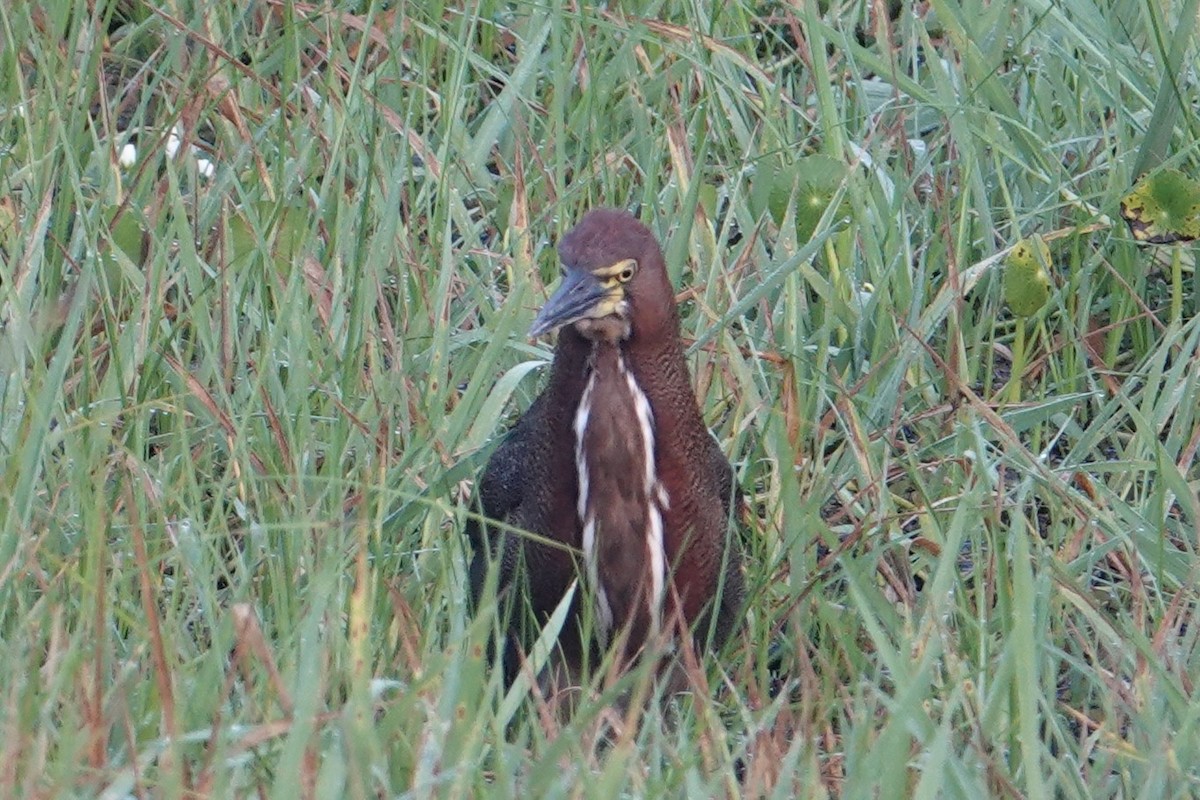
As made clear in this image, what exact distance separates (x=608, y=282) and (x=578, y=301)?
0.06 metres

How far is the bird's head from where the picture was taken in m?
3.44

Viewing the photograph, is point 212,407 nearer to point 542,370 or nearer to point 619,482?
point 619,482

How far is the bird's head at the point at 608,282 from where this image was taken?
3.44 metres

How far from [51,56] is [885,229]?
5.95 feet

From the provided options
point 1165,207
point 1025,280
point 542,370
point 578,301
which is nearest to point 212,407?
point 578,301

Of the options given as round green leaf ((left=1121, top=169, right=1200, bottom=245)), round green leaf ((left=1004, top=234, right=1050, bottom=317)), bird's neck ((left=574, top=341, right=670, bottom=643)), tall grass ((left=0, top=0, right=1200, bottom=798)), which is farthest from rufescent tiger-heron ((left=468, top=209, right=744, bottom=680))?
round green leaf ((left=1121, top=169, right=1200, bottom=245))

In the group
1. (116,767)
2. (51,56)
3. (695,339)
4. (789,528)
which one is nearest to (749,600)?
(789,528)

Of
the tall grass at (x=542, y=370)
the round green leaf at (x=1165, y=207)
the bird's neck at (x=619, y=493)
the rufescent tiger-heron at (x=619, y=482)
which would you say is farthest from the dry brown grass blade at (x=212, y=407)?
the round green leaf at (x=1165, y=207)

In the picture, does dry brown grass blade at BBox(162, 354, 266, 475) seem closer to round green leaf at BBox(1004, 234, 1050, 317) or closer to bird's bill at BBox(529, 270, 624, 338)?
bird's bill at BBox(529, 270, 624, 338)

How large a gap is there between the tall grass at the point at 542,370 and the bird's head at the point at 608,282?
0.32 meters

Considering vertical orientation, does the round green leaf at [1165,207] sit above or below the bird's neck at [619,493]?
above

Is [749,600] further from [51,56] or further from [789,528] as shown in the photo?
[51,56]

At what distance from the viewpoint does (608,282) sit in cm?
347

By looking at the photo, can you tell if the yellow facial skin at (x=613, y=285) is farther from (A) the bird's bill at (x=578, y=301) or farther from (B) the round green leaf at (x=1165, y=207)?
(B) the round green leaf at (x=1165, y=207)
